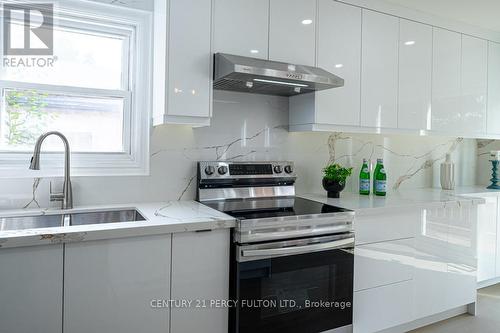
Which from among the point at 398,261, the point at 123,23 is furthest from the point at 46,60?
the point at 398,261

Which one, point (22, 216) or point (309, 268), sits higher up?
point (22, 216)

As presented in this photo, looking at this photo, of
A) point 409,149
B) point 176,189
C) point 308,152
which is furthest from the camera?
point 409,149

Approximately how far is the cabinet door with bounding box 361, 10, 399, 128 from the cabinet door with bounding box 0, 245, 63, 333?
2.06 metres

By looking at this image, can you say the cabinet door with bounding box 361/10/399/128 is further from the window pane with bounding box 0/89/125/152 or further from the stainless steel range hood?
the window pane with bounding box 0/89/125/152

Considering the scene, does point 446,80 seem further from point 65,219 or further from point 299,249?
point 65,219

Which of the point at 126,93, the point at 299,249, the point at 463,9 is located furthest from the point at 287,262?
the point at 463,9

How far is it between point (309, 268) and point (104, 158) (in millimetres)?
1357

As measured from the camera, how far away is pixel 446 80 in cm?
298

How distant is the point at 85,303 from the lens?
1520 mm

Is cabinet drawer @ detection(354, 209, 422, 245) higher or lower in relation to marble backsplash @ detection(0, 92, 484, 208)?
lower

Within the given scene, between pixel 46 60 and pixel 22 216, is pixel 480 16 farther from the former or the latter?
pixel 22 216

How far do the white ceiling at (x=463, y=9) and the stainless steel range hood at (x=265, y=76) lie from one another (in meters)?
1.02

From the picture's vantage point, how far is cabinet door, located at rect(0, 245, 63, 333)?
1392mm
